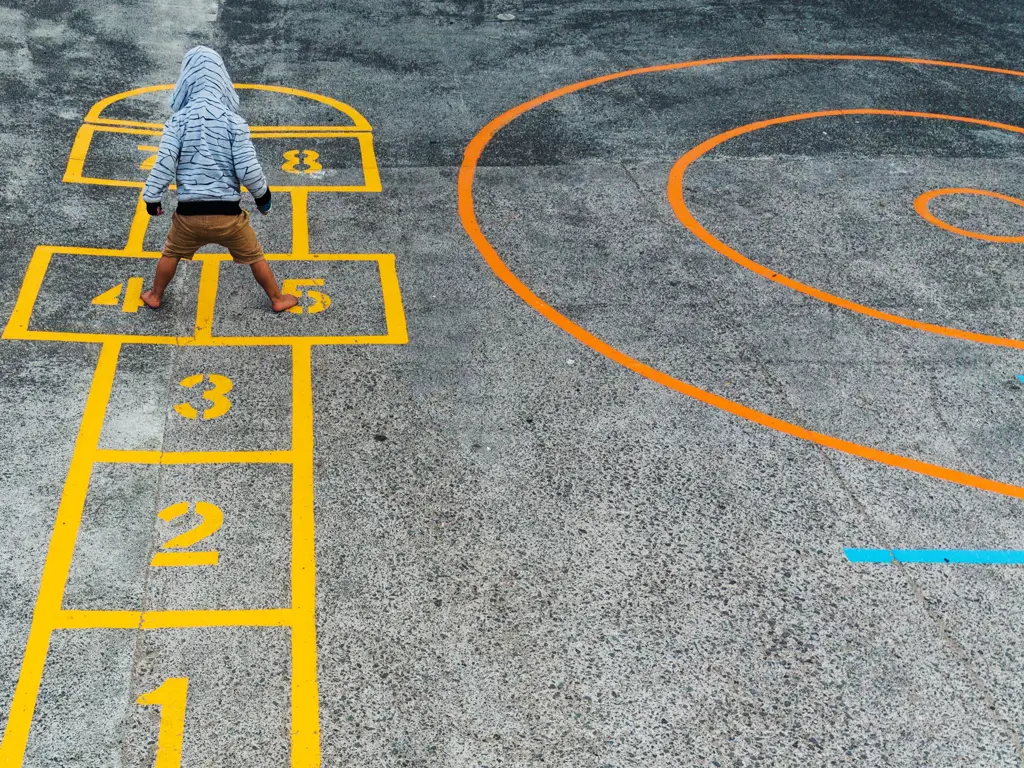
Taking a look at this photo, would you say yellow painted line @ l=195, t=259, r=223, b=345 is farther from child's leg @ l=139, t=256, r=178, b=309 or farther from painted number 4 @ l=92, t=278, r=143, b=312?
painted number 4 @ l=92, t=278, r=143, b=312

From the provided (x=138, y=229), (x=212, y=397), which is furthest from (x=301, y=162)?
(x=212, y=397)

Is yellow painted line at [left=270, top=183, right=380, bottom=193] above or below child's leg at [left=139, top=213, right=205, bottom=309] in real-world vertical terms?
below

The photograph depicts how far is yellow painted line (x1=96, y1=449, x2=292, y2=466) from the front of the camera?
237 inches

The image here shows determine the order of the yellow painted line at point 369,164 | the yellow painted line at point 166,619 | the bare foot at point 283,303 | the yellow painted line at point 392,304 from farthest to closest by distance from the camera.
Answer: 1. the yellow painted line at point 369,164
2. the bare foot at point 283,303
3. the yellow painted line at point 392,304
4. the yellow painted line at point 166,619

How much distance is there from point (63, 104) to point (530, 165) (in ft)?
16.2

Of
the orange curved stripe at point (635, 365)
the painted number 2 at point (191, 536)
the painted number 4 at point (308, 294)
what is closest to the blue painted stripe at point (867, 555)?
the orange curved stripe at point (635, 365)

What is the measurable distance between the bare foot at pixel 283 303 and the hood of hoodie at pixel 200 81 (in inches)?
55.3

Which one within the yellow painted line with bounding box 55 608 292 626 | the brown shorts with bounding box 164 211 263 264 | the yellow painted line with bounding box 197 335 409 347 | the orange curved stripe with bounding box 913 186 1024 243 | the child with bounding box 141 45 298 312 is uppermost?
the child with bounding box 141 45 298 312

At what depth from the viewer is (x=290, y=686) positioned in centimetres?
473

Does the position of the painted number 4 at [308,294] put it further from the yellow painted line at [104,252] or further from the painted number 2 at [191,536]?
the painted number 2 at [191,536]

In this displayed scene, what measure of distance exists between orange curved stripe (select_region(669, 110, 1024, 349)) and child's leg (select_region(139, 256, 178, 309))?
4.33 meters

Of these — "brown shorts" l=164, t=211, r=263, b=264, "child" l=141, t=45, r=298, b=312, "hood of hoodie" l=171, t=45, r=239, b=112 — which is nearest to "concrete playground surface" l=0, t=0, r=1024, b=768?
"brown shorts" l=164, t=211, r=263, b=264

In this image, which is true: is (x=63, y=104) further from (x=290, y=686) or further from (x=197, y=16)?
(x=290, y=686)

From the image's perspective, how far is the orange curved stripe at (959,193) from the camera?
8.92 m
